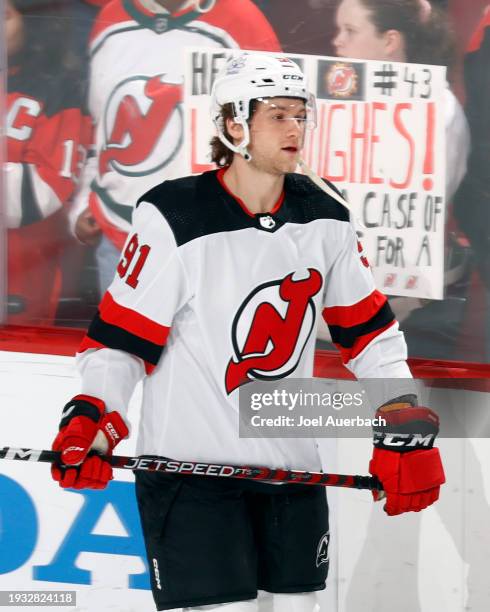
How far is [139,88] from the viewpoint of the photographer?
3.30 meters

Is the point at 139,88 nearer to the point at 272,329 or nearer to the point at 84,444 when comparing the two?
the point at 272,329

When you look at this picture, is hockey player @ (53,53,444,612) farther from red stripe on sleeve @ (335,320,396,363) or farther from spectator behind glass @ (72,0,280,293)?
spectator behind glass @ (72,0,280,293)

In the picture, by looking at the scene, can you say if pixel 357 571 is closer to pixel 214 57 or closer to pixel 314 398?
pixel 314 398

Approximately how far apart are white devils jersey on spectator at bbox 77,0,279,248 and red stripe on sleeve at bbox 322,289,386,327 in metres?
0.79

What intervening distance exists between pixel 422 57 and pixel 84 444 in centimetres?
128

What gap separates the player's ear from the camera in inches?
101

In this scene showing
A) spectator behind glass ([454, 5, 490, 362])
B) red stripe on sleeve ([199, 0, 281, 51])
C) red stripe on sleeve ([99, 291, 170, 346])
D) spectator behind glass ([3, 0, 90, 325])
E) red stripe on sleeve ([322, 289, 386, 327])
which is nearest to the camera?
red stripe on sleeve ([99, 291, 170, 346])

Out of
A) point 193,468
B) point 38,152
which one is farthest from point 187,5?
point 193,468

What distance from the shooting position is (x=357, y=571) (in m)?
3.18

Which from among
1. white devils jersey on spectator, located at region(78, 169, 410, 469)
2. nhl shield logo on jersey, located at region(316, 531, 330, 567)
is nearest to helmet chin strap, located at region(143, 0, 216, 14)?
white devils jersey on spectator, located at region(78, 169, 410, 469)

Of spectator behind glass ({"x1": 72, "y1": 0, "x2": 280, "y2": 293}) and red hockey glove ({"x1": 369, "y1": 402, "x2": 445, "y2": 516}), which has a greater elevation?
spectator behind glass ({"x1": 72, "y1": 0, "x2": 280, "y2": 293})

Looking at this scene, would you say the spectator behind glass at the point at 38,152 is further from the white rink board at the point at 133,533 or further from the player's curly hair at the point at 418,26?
the player's curly hair at the point at 418,26

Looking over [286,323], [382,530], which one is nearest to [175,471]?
[286,323]

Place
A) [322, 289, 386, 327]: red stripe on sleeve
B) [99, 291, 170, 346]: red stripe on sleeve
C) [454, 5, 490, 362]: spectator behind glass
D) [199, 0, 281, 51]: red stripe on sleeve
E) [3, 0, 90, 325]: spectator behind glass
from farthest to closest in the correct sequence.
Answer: [3, 0, 90, 325]: spectator behind glass < [199, 0, 281, 51]: red stripe on sleeve < [454, 5, 490, 362]: spectator behind glass < [322, 289, 386, 327]: red stripe on sleeve < [99, 291, 170, 346]: red stripe on sleeve
